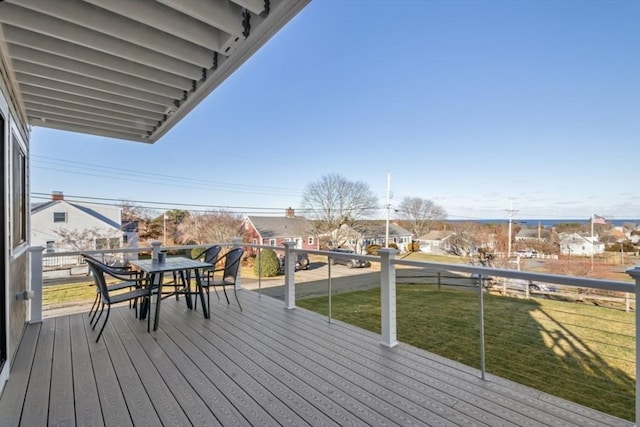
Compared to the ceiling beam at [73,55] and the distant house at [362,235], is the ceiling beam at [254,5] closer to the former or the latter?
the ceiling beam at [73,55]

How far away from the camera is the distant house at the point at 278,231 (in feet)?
73.8

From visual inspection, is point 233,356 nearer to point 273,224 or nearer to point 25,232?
point 25,232

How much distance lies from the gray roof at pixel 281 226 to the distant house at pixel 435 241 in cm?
889

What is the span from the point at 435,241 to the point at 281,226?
37.8ft

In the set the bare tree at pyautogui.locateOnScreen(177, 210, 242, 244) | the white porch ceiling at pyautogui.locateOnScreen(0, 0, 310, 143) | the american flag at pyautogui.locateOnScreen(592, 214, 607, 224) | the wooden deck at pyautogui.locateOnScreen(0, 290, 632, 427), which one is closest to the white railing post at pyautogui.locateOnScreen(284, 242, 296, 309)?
the wooden deck at pyautogui.locateOnScreen(0, 290, 632, 427)

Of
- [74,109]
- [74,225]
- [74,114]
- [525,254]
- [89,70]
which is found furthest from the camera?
[74,225]

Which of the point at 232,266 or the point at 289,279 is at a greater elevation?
the point at 232,266

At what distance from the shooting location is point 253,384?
2.34 m

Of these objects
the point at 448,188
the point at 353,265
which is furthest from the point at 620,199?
the point at 353,265

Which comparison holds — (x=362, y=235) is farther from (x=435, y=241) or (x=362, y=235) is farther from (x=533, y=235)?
(x=533, y=235)

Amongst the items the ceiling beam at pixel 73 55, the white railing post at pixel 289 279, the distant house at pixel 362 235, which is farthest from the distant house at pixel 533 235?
the ceiling beam at pixel 73 55

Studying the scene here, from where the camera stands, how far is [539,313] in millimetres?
5656

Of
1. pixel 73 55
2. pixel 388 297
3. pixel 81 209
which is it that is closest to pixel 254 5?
pixel 73 55

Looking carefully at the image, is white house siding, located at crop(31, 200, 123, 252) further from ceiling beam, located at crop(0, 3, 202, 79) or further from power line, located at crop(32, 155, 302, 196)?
ceiling beam, located at crop(0, 3, 202, 79)
